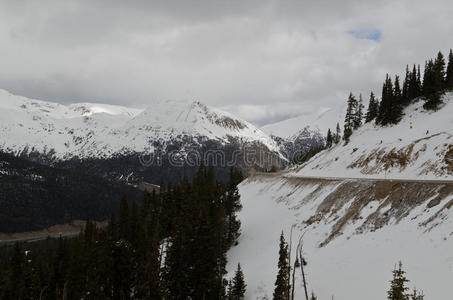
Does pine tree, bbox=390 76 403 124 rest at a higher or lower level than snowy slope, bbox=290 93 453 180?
higher

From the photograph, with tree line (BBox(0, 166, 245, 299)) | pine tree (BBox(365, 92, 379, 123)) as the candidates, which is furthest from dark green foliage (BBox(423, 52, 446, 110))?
tree line (BBox(0, 166, 245, 299))

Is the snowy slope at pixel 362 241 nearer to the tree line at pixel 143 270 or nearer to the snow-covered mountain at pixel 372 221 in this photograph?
the snow-covered mountain at pixel 372 221

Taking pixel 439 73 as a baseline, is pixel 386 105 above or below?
below

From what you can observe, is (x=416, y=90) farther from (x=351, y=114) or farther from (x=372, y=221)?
(x=372, y=221)

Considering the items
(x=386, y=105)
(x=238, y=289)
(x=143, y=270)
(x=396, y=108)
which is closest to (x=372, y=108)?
(x=386, y=105)

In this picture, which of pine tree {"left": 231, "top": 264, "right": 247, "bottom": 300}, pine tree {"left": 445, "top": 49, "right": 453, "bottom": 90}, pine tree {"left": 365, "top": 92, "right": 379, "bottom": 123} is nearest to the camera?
pine tree {"left": 231, "top": 264, "right": 247, "bottom": 300}

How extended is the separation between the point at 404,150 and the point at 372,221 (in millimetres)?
21292

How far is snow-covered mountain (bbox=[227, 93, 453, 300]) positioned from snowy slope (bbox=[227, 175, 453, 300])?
92 millimetres

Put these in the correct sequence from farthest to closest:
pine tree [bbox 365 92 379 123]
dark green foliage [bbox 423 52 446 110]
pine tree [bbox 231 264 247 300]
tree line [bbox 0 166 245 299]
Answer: pine tree [bbox 365 92 379 123]
dark green foliage [bbox 423 52 446 110]
tree line [bbox 0 166 245 299]
pine tree [bbox 231 264 247 300]

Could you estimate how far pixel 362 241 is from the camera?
94.1ft

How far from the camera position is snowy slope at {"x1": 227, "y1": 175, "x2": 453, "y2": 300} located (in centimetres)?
2145

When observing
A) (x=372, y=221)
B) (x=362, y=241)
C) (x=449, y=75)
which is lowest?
(x=362, y=241)

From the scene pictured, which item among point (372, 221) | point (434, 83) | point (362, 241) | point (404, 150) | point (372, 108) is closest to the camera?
point (362, 241)

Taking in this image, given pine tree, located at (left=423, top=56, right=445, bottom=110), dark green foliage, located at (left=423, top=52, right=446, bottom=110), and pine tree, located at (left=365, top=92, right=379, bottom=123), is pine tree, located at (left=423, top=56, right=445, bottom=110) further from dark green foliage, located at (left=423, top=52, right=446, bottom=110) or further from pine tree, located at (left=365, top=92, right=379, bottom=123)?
pine tree, located at (left=365, top=92, right=379, bottom=123)
